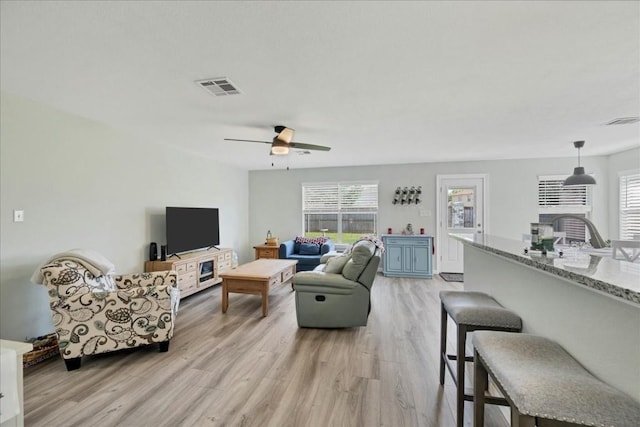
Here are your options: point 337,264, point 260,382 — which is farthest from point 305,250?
point 260,382

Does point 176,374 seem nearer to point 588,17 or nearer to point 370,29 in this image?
point 370,29

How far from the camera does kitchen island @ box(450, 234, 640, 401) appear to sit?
0.95 meters

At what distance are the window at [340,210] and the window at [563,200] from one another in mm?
3280

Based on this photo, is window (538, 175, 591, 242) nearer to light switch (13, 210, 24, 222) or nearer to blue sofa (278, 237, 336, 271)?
blue sofa (278, 237, 336, 271)

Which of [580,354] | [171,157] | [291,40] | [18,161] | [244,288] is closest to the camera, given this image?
[580,354]

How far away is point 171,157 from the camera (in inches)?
178

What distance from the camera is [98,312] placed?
7.92 feet

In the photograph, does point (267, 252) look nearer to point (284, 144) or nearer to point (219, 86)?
point (284, 144)

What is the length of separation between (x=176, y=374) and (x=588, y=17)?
3.68 metres

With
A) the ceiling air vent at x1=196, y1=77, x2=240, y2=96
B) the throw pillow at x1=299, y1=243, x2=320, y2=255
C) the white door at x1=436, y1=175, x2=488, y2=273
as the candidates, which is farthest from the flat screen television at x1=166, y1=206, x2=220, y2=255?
the white door at x1=436, y1=175, x2=488, y2=273

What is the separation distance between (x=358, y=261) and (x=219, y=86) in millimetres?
2191

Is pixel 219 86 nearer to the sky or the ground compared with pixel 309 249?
nearer to the sky

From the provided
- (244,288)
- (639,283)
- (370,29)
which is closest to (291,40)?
(370,29)

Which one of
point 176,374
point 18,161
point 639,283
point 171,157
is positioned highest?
point 171,157
